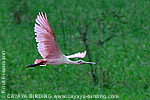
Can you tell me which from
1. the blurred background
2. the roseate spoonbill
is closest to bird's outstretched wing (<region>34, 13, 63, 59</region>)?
the roseate spoonbill

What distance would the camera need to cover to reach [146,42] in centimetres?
1184

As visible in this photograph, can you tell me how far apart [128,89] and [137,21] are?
563cm

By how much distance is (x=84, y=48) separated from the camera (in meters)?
11.4

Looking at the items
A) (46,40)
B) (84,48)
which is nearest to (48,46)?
(46,40)

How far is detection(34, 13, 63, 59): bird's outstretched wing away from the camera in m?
4.64

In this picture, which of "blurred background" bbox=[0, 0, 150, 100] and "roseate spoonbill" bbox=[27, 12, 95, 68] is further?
"blurred background" bbox=[0, 0, 150, 100]

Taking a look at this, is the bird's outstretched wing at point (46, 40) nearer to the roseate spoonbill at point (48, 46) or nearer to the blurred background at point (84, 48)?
the roseate spoonbill at point (48, 46)

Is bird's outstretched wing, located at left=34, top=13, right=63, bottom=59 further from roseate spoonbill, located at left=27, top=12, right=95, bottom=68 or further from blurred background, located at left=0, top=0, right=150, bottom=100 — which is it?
blurred background, located at left=0, top=0, right=150, bottom=100

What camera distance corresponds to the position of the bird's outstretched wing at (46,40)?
183 inches

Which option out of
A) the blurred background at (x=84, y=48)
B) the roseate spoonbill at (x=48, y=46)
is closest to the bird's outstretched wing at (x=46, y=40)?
the roseate spoonbill at (x=48, y=46)

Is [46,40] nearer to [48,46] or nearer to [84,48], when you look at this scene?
[48,46]

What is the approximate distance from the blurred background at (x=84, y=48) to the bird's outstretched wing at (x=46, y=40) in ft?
11.1

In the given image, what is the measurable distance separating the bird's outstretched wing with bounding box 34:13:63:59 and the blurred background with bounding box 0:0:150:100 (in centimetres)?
337

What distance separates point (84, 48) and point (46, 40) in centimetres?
676
